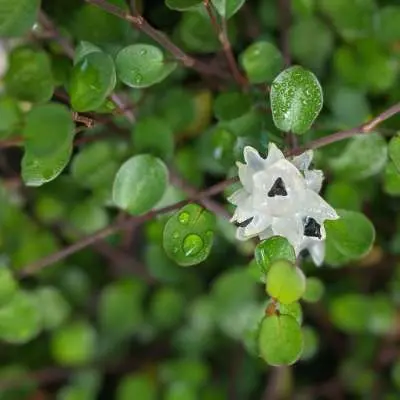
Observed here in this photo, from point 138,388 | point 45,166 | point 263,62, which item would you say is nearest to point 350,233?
point 263,62

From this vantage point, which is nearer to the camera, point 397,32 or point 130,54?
point 130,54

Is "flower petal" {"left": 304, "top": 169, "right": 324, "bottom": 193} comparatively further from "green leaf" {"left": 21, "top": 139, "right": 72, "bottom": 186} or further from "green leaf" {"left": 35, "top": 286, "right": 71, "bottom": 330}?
"green leaf" {"left": 35, "top": 286, "right": 71, "bottom": 330}

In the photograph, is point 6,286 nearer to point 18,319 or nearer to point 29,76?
point 18,319

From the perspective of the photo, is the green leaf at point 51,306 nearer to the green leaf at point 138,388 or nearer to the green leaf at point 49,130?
the green leaf at point 138,388

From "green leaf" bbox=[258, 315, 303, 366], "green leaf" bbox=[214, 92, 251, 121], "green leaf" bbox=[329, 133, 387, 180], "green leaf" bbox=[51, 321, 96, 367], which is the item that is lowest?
"green leaf" bbox=[51, 321, 96, 367]

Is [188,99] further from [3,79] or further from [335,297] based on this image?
[335,297]

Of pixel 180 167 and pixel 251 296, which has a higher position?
pixel 180 167

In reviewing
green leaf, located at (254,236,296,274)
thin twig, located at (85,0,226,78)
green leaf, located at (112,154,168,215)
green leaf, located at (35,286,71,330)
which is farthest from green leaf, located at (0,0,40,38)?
green leaf, located at (35,286,71,330)

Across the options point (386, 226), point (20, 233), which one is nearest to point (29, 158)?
point (20, 233)
